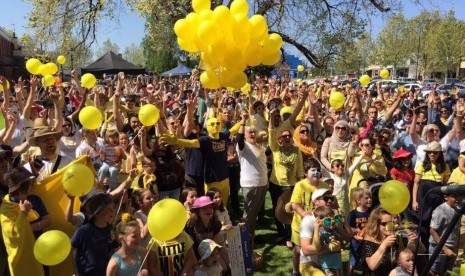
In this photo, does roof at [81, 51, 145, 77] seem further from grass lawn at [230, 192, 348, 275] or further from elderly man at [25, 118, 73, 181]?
elderly man at [25, 118, 73, 181]

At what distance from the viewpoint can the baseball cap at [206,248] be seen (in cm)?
374

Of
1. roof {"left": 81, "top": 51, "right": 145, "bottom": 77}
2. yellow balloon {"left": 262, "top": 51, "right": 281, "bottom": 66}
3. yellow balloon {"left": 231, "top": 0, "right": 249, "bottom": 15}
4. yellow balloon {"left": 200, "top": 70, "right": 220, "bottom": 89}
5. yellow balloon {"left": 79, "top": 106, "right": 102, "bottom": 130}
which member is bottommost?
yellow balloon {"left": 79, "top": 106, "right": 102, "bottom": 130}

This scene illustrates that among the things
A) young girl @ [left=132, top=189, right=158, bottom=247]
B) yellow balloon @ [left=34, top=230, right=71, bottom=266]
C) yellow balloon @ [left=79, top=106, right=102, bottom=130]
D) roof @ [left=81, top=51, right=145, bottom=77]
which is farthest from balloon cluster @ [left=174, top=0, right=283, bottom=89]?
roof @ [left=81, top=51, right=145, bottom=77]

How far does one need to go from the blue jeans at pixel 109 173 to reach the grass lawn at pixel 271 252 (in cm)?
184

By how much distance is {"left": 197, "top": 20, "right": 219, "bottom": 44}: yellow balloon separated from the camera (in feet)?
15.3

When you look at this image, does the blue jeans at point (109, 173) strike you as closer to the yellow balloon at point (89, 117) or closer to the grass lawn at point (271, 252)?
the yellow balloon at point (89, 117)

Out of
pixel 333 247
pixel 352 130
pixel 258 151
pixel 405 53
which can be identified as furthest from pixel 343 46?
pixel 405 53

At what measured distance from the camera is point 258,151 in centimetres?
564

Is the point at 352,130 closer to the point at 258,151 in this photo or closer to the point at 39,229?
the point at 258,151

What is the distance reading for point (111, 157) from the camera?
5.46m

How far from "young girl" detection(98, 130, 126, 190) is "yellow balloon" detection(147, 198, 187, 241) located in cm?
204

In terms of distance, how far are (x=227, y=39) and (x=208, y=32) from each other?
230 millimetres

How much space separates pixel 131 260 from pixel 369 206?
248 cm

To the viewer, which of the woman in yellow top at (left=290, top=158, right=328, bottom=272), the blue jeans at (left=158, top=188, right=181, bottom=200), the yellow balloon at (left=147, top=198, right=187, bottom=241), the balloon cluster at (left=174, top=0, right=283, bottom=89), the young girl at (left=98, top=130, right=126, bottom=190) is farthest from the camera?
the blue jeans at (left=158, top=188, right=181, bottom=200)
